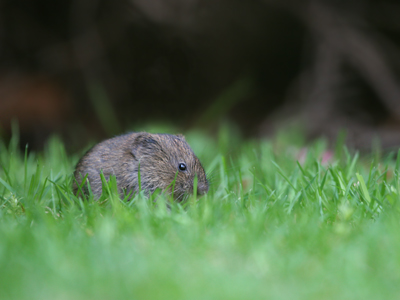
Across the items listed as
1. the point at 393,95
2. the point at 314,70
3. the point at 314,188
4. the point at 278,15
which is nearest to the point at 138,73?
the point at 278,15

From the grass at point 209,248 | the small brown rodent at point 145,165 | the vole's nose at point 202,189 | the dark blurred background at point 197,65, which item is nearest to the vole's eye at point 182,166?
the small brown rodent at point 145,165

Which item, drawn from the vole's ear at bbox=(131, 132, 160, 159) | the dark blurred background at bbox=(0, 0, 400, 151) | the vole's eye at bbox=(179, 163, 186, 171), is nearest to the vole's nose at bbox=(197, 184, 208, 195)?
the vole's eye at bbox=(179, 163, 186, 171)

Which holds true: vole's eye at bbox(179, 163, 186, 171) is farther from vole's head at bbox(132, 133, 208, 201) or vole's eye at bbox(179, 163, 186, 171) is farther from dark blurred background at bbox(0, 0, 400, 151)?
dark blurred background at bbox(0, 0, 400, 151)

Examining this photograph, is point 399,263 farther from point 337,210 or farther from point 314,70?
point 314,70

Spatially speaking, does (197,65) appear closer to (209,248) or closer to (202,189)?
(202,189)

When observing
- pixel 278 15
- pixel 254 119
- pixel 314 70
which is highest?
pixel 278 15

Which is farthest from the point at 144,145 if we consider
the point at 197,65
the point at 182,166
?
the point at 197,65

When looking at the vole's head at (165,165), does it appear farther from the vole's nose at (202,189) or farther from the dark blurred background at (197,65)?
the dark blurred background at (197,65)

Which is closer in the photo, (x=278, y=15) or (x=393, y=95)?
(x=393, y=95)
